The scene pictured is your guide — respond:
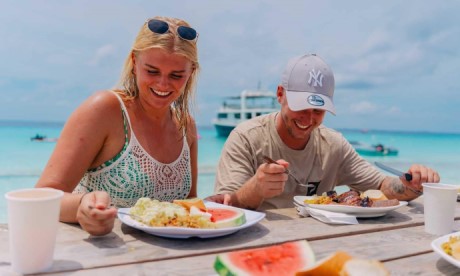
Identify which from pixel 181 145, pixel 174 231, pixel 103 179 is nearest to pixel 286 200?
pixel 181 145

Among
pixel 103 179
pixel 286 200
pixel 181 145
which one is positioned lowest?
pixel 286 200

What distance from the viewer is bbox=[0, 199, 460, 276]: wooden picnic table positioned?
1334 millimetres

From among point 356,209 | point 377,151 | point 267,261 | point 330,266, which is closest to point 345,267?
point 330,266

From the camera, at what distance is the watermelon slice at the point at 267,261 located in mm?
1150

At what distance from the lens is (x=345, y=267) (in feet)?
3.40

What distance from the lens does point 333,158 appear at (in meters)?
3.07

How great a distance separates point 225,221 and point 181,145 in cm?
107

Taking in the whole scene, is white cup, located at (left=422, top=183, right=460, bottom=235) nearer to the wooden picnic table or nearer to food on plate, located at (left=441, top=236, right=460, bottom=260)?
the wooden picnic table

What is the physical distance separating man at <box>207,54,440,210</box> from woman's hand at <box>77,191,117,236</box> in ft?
3.40

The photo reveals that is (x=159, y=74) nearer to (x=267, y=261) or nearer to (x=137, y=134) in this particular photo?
(x=137, y=134)

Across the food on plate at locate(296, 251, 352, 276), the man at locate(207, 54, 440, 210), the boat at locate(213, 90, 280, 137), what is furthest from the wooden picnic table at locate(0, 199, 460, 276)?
the boat at locate(213, 90, 280, 137)

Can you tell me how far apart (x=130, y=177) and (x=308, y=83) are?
134cm

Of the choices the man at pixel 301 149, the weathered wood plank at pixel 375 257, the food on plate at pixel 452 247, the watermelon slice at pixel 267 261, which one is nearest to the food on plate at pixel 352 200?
the weathered wood plank at pixel 375 257

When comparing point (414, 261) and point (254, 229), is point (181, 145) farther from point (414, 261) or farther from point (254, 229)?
point (414, 261)
